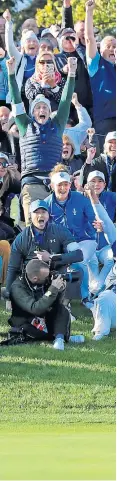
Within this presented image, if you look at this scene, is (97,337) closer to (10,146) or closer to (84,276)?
(84,276)

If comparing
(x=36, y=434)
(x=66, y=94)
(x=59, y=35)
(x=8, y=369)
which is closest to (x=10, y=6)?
(x=59, y=35)

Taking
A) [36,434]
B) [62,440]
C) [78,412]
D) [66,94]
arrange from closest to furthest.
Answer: [62,440] < [36,434] < [78,412] < [66,94]

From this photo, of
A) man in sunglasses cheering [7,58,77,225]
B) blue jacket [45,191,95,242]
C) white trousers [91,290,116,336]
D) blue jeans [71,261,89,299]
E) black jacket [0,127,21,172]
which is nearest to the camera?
white trousers [91,290,116,336]

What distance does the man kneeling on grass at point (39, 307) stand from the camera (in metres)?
11.0

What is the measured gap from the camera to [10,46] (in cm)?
1448

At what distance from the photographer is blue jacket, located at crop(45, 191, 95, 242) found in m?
12.3

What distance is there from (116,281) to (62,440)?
4238mm

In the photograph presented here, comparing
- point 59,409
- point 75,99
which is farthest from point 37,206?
point 75,99

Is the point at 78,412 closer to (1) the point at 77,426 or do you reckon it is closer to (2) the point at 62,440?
(1) the point at 77,426

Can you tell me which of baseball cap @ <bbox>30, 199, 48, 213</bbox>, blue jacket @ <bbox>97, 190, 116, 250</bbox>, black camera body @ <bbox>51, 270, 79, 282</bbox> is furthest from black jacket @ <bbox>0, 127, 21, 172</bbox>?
baseball cap @ <bbox>30, 199, 48, 213</bbox>

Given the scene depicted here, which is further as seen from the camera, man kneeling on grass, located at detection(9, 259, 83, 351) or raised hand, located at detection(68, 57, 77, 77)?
raised hand, located at detection(68, 57, 77, 77)

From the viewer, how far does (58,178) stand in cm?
1197

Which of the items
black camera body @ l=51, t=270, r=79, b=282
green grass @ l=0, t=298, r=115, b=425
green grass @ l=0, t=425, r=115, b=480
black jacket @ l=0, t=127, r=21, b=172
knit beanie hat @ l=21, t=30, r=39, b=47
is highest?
knit beanie hat @ l=21, t=30, r=39, b=47

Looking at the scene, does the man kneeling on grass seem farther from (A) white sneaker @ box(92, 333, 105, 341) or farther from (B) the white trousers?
(B) the white trousers
